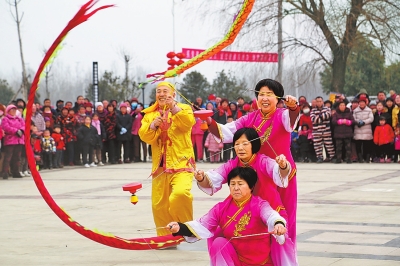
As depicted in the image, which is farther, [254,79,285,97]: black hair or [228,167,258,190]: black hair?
[254,79,285,97]: black hair

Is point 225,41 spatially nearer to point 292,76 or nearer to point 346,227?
point 346,227

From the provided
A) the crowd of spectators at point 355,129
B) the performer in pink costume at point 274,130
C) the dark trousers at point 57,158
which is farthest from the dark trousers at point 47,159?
the performer in pink costume at point 274,130

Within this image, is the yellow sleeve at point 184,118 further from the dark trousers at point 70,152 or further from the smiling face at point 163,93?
the dark trousers at point 70,152

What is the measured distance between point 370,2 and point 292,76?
388 centimetres

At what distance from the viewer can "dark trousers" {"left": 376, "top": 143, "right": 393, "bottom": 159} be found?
690 inches

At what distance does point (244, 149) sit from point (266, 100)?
52 centimetres

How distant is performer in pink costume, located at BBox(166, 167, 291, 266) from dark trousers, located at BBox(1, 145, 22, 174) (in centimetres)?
1046

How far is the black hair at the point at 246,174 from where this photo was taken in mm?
5391

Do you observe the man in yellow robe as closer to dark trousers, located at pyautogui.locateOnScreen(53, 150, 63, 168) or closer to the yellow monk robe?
the yellow monk robe

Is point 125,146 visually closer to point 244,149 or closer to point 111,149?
point 111,149

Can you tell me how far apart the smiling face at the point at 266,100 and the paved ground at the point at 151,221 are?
156 centimetres

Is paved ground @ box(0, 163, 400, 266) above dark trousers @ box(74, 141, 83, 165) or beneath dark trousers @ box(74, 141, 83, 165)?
beneath

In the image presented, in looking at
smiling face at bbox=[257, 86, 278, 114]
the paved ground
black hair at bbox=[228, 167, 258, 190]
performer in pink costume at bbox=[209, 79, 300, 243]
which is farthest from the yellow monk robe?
black hair at bbox=[228, 167, 258, 190]

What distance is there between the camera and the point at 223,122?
18.3 metres
